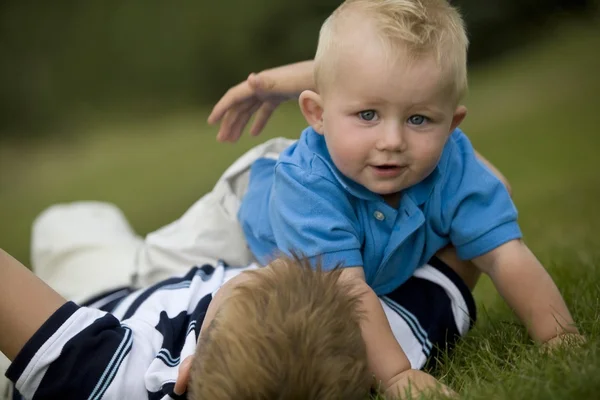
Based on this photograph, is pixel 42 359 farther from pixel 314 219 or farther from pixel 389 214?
pixel 389 214

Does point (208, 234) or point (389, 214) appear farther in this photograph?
point (208, 234)

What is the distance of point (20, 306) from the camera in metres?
1.44

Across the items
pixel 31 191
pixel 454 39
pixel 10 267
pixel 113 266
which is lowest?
pixel 31 191

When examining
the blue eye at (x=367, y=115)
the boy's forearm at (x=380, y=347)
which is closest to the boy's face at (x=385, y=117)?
the blue eye at (x=367, y=115)

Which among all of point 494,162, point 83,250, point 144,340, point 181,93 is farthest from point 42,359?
point 181,93

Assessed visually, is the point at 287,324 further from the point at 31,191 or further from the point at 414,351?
the point at 31,191

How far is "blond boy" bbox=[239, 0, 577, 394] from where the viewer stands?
4.83 feet

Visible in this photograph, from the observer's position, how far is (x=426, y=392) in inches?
52.1

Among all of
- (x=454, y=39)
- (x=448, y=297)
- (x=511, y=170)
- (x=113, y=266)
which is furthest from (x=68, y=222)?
(x=511, y=170)

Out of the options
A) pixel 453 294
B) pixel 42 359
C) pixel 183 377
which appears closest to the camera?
pixel 183 377

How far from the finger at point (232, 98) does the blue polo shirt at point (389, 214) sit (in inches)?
12.7

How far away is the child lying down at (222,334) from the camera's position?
3.81ft

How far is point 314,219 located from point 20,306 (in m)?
0.53

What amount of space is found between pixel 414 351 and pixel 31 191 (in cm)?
362
